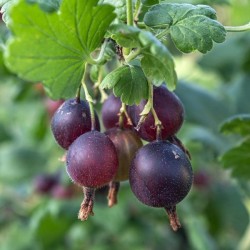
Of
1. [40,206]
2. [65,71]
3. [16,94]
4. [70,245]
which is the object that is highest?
[65,71]

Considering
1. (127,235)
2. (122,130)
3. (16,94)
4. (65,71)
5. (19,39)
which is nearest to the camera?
(19,39)

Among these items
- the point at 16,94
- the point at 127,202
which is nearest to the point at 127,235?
the point at 127,202

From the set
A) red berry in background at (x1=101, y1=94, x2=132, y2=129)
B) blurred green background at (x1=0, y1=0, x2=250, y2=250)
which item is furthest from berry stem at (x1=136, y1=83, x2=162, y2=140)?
blurred green background at (x1=0, y1=0, x2=250, y2=250)

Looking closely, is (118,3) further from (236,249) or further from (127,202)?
(236,249)

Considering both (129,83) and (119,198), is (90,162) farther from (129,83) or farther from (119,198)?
(119,198)

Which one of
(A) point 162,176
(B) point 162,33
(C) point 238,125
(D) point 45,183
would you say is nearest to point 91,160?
(A) point 162,176

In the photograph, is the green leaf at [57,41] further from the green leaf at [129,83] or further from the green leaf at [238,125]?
the green leaf at [238,125]

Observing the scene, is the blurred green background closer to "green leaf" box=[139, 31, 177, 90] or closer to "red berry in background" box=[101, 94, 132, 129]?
"red berry in background" box=[101, 94, 132, 129]
